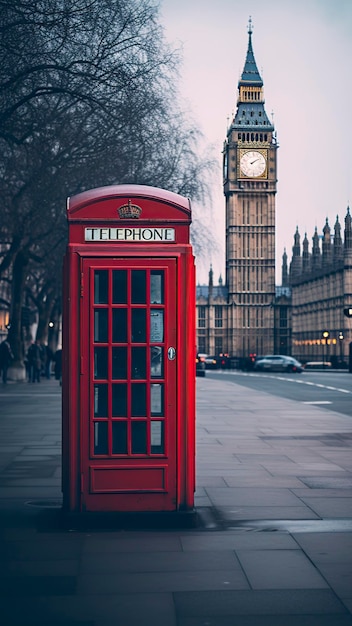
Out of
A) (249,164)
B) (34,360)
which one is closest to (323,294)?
(249,164)

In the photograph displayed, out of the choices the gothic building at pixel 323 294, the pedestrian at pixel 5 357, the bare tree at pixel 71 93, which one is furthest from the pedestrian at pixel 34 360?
the gothic building at pixel 323 294

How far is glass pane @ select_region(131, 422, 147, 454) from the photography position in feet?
25.1

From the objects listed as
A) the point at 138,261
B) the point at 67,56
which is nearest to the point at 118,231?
the point at 138,261

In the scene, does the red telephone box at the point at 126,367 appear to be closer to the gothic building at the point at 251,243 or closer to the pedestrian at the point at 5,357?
the pedestrian at the point at 5,357

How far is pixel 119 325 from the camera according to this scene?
7.62m

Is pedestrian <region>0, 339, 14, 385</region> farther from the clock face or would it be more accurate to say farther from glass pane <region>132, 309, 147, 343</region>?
the clock face

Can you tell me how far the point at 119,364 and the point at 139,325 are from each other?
321 millimetres

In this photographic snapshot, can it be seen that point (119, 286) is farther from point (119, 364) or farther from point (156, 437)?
point (156, 437)

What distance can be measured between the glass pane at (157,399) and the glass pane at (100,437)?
377mm

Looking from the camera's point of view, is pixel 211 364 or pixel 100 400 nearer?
pixel 100 400

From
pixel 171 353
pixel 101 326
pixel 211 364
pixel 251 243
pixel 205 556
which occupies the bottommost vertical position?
pixel 205 556

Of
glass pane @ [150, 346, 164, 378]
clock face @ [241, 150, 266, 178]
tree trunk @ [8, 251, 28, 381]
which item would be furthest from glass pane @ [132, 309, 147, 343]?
clock face @ [241, 150, 266, 178]

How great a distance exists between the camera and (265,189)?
150 metres

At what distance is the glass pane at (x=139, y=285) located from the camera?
7617 mm
